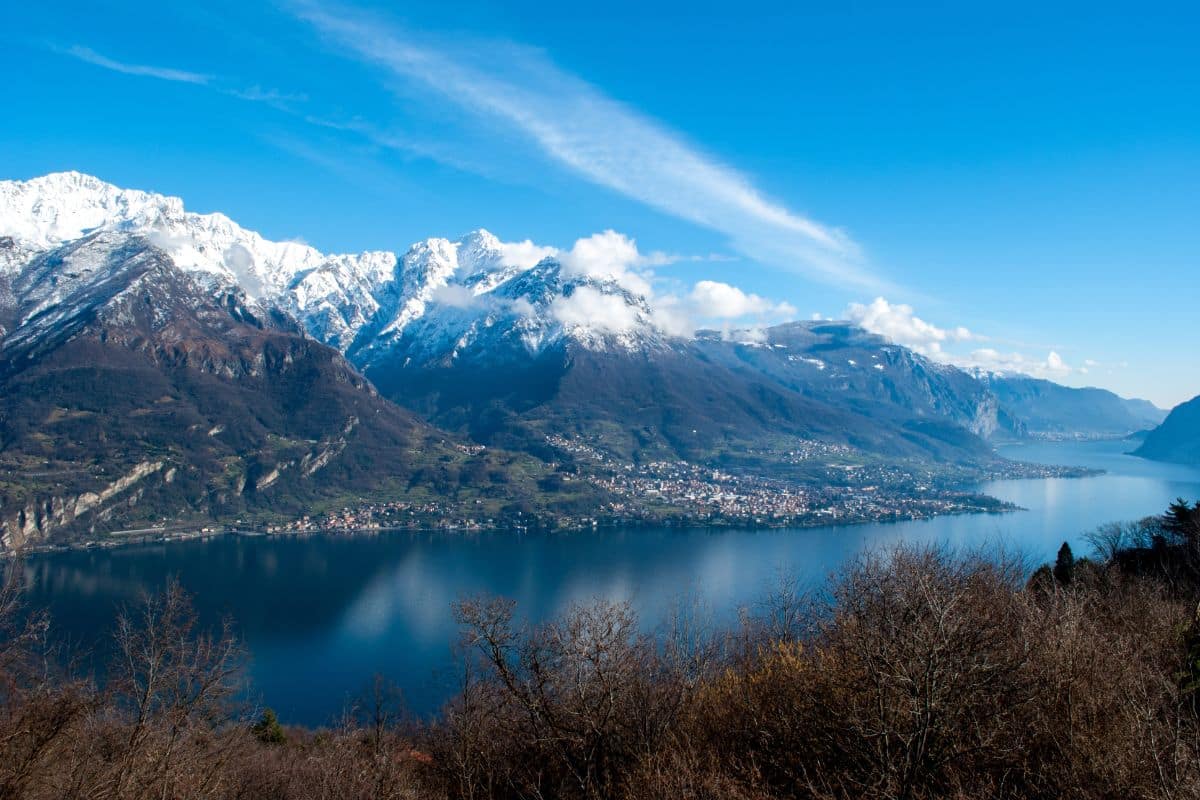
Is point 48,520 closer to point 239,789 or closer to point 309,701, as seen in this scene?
point 309,701

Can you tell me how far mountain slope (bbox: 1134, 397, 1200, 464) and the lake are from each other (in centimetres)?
9554

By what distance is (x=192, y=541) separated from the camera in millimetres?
83188

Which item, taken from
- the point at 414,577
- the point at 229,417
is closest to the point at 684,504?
the point at 414,577

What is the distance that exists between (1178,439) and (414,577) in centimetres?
20325

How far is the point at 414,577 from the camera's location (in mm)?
67062

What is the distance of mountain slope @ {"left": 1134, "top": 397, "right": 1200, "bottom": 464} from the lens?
17675 centimetres

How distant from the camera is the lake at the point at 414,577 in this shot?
4500 centimetres

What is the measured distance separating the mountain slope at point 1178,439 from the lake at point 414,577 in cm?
9554

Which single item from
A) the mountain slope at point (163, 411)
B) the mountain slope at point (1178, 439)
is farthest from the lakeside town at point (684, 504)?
the mountain slope at point (1178, 439)

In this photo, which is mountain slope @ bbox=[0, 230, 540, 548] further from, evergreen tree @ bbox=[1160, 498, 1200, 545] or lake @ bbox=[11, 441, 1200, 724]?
evergreen tree @ bbox=[1160, 498, 1200, 545]

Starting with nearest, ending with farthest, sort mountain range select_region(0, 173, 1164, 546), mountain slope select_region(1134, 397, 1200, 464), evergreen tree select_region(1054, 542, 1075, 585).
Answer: evergreen tree select_region(1054, 542, 1075, 585) < mountain range select_region(0, 173, 1164, 546) < mountain slope select_region(1134, 397, 1200, 464)

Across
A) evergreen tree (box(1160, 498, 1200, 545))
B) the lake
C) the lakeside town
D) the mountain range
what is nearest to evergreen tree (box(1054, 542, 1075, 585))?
evergreen tree (box(1160, 498, 1200, 545))

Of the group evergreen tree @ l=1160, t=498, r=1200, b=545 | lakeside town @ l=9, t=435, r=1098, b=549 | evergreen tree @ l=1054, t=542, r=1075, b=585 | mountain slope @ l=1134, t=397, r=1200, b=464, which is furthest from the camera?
mountain slope @ l=1134, t=397, r=1200, b=464

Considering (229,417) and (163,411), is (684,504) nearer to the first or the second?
(229,417)
